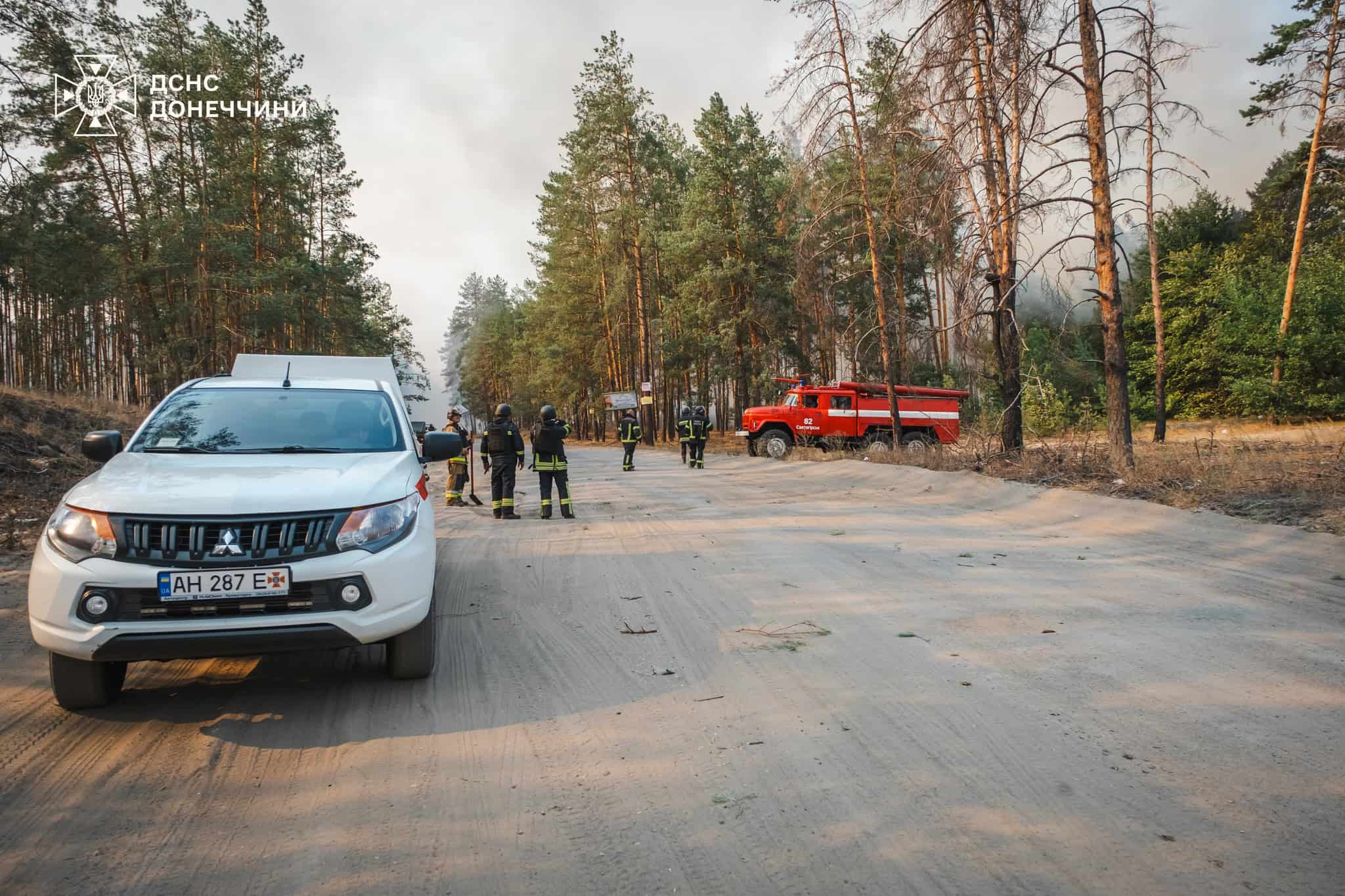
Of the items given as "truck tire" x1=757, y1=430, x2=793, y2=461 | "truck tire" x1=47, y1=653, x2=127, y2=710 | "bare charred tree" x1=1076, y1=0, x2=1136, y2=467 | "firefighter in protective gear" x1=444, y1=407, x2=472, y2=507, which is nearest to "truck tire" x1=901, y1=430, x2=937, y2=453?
"truck tire" x1=757, y1=430, x2=793, y2=461

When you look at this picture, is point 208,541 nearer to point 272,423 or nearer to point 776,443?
point 272,423

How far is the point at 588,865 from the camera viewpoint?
8.45 ft

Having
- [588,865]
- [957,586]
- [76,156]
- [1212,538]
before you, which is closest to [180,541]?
[588,865]

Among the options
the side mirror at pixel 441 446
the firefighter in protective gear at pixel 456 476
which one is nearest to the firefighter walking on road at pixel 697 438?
the firefighter in protective gear at pixel 456 476

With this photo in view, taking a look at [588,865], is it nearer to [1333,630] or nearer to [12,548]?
[1333,630]

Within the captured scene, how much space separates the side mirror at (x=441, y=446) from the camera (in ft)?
17.8

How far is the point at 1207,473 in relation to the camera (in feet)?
31.1

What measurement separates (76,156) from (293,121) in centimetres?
1695

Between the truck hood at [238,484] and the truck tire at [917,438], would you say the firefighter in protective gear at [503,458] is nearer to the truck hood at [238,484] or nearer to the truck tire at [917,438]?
the truck hood at [238,484]

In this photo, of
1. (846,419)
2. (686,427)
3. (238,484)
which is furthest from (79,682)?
(846,419)

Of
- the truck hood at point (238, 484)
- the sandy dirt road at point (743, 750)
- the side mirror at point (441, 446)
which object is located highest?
the side mirror at point (441, 446)

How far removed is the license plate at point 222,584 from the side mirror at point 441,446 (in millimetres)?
1844

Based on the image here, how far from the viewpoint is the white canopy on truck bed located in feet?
31.1

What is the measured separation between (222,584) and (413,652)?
1067 millimetres
